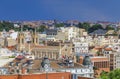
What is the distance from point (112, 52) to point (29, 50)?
1042cm

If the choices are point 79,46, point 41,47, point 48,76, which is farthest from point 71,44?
point 48,76

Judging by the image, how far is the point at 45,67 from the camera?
55219 millimetres

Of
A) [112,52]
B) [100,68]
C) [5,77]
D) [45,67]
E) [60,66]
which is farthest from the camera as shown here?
[112,52]

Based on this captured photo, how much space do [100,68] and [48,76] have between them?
3266 centimetres

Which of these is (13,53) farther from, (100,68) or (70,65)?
(70,65)

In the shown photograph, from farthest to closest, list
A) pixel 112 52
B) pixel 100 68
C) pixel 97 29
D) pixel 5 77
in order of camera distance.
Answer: pixel 97 29 < pixel 112 52 < pixel 100 68 < pixel 5 77

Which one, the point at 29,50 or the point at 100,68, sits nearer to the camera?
the point at 100,68

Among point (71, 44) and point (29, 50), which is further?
point (71, 44)

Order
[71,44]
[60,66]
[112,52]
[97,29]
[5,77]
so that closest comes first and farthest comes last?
[5,77] → [60,66] → [112,52] → [71,44] → [97,29]

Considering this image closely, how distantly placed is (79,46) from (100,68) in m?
20.5

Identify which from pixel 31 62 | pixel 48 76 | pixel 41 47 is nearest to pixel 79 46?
pixel 41 47

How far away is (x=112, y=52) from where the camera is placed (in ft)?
279

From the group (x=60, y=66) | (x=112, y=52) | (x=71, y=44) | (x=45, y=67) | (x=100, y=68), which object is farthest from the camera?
(x=71, y=44)

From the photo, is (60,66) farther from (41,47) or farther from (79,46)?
(79,46)
